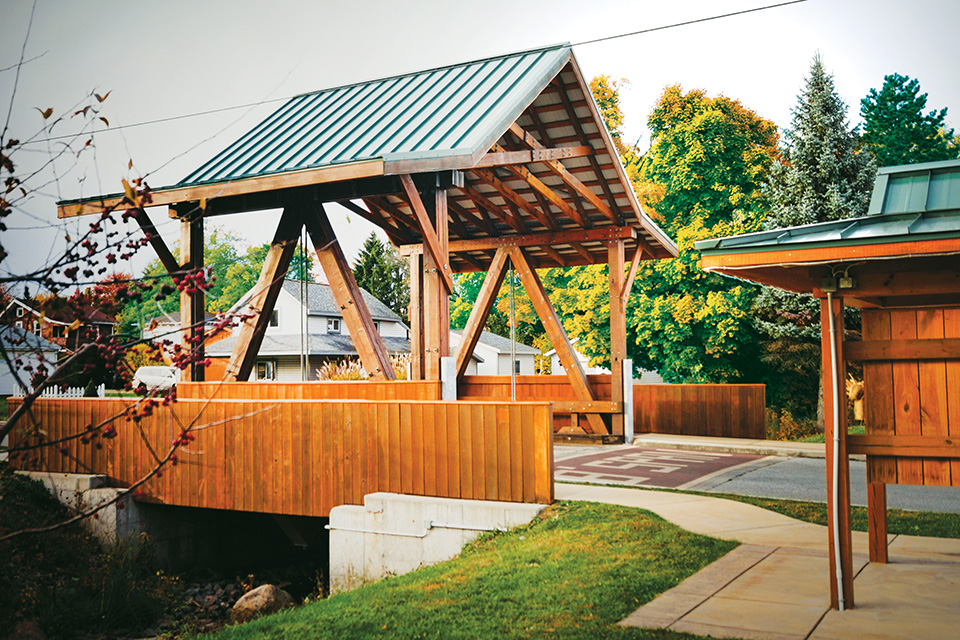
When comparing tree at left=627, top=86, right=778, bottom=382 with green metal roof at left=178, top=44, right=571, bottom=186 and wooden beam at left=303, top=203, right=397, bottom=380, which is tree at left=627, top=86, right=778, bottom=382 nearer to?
green metal roof at left=178, top=44, right=571, bottom=186

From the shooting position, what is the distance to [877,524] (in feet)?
20.5

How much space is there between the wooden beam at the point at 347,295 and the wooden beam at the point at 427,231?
1.78 m

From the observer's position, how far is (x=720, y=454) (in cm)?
1466

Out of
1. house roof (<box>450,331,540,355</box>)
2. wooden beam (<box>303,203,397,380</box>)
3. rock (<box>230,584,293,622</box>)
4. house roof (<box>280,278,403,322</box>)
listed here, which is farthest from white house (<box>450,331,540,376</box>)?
rock (<box>230,584,293,622</box>)

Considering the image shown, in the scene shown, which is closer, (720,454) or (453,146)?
(453,146)

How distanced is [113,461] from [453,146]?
7188mm

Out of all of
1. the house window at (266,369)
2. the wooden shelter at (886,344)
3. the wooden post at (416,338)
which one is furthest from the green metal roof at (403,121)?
the house window at (266,369)

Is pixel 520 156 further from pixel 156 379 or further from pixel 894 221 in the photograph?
pixel 156 379

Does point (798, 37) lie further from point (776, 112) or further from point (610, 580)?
point (610, 580)

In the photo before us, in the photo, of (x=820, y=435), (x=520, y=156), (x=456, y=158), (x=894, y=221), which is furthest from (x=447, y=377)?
(x=820, y=435)

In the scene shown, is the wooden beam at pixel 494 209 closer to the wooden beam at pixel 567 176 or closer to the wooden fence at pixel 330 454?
the wooden beam at pixel 567 176

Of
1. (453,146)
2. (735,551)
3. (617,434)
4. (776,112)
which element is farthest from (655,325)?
(776,112)

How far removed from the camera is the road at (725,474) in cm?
1015

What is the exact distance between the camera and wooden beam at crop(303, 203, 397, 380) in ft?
39.0
